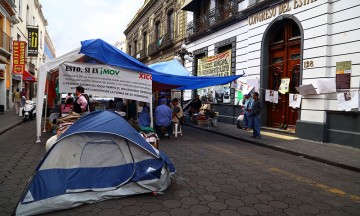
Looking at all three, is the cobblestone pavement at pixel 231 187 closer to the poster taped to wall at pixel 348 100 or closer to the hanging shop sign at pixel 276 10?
the poster taped to wall at pixel 348 100

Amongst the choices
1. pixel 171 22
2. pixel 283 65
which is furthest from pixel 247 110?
pixel 171 22

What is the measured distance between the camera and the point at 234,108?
1462cm

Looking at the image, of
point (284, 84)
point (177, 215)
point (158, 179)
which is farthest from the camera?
point (284, 84)

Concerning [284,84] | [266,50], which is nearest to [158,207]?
[284,84]

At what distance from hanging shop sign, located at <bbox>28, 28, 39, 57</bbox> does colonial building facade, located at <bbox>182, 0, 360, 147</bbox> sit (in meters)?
17.5

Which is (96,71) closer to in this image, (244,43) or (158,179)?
(158,179)

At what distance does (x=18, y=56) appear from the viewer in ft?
70.2

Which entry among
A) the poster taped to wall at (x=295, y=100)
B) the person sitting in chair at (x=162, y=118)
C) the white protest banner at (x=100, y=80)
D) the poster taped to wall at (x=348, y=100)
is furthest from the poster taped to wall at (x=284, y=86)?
the white protest banner at (x=100, y=80)

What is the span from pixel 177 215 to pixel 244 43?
1163cm

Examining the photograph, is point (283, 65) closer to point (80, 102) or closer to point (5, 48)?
point (80, 102)

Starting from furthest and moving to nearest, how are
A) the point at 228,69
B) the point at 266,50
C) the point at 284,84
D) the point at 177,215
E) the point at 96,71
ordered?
the point at 228,69, the point at 266,50, the point at 284,84, the point at 96,71, the point at 177,215

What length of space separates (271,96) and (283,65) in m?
1.36

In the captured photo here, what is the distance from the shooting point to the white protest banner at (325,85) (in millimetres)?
9204

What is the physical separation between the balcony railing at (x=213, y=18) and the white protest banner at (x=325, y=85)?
637 centimetres
